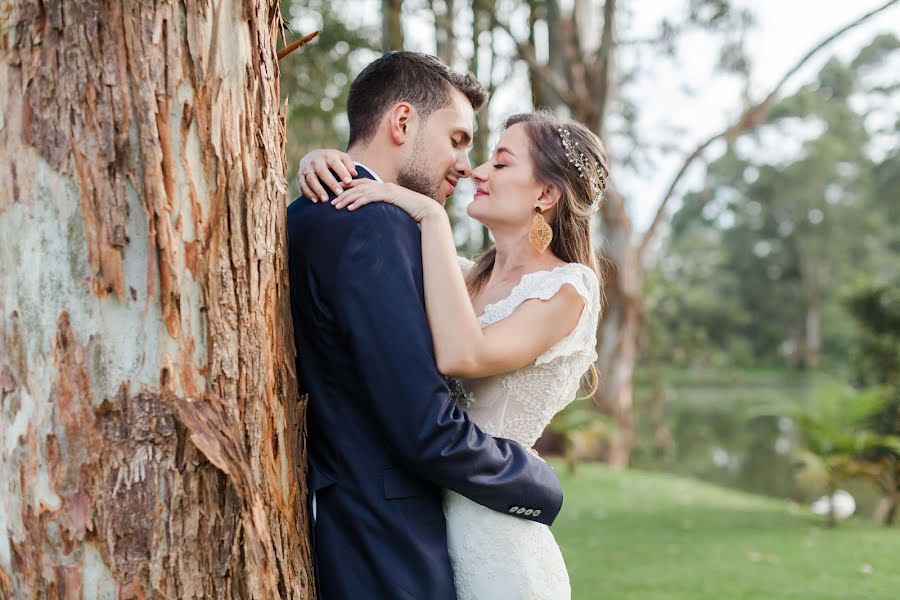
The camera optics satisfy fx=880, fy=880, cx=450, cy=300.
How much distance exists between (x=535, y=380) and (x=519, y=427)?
134 mm

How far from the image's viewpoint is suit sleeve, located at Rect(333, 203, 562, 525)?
185 cm

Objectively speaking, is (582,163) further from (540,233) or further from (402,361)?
(402,361)

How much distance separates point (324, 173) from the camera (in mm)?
2121

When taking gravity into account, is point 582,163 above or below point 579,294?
above

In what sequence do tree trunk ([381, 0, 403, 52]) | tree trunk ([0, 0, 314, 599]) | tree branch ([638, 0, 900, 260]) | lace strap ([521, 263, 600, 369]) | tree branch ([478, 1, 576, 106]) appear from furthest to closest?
tree branch ([478, 1, 576, 106])
tree trunk ([381, 0, 403, 52])
tree branch ([638, 0, 900, 260])
lace strap ([521, 263, 600, 369])
tree trunk ([0, 0, 314, 599])

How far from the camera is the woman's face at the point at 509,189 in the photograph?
2607 mm

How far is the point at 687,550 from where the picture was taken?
7.05m

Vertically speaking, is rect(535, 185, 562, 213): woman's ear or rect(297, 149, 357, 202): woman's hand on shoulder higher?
rect(297, 149, 357, 202): woman's hand on shoulder

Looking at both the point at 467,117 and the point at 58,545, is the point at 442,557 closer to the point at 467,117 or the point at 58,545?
the point at 58,545

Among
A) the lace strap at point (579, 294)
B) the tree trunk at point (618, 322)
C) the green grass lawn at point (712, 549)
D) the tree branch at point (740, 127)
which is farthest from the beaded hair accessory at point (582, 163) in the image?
the tree trunk at point (618, 322)

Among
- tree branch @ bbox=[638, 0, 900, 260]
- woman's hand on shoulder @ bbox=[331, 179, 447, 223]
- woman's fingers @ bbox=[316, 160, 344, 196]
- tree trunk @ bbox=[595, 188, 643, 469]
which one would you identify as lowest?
tree trunk @ bbox=[595, 188, 643, 469]

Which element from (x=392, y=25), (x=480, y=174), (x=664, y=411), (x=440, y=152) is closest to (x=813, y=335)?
(x=664, y=411)

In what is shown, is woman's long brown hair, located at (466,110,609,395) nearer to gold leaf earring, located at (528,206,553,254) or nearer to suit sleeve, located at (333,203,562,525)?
gold leaf earring, located at (528,206,553,254)

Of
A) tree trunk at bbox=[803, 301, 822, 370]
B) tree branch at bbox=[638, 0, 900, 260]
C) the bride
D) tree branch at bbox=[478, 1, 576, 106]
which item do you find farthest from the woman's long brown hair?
tree trunk at bbox=[803, 301, 822, 370]
